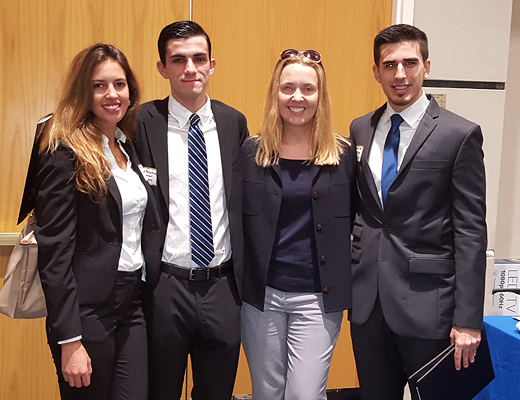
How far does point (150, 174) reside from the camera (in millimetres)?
1918

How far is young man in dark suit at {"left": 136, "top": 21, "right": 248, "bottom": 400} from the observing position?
1904mm

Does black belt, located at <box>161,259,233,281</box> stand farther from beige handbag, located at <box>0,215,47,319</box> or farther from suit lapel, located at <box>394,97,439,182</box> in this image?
suit lapel, located at <box>394,97,439,182</box>

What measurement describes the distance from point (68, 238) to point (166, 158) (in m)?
0.51

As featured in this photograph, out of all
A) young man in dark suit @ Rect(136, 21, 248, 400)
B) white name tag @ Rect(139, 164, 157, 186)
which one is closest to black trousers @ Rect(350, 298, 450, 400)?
young man in dark suit @ Rect(136, 21, 248, 400)

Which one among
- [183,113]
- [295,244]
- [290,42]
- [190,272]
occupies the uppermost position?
[290,42]

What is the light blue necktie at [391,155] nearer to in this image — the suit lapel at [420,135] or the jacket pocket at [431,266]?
the suit lapel at [420,135]

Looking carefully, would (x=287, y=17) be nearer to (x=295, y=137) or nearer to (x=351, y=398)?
(x=295, y=137)

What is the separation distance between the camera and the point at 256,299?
1.96 metres

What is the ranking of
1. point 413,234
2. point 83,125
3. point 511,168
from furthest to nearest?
point 511,168
point 413,234
point 83,125

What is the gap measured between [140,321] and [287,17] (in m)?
2.05

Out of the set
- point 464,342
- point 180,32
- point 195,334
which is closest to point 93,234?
point 195,334

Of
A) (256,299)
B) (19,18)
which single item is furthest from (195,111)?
(19,18)

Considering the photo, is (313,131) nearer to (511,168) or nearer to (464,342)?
(464,342)

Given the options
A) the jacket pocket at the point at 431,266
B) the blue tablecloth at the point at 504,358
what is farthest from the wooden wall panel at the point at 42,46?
the blue tablecloth at the point at 504,358
